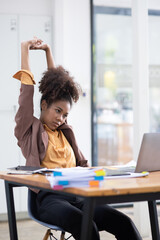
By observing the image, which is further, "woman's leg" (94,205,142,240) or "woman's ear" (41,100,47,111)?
"woman's ear" (41,100,47,111)

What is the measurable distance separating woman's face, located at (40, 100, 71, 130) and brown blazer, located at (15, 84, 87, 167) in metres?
0.07

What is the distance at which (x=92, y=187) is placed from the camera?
1.23m

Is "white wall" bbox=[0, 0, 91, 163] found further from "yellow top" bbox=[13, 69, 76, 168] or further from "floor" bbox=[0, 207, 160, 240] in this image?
"yellow top" bbox=[13, 69, 76, 168]

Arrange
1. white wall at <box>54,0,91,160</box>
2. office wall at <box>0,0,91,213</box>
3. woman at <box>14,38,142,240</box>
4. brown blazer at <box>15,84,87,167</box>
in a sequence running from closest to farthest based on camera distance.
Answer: woman at <box>14,38,142,240</box>
brown blazer at <box>15,84,87,167</box>
office wall at <box>0,0,91,213</box>
white wall at <box>54,0,91,160</box>

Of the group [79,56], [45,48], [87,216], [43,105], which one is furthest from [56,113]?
[79,56]

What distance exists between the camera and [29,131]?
1.96m

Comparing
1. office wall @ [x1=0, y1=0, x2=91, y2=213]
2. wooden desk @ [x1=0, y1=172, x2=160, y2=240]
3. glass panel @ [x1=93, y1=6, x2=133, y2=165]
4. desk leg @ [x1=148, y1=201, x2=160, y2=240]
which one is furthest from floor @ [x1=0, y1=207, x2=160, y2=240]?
wooden desk @ [x1=0, y1=172, x2=160, y2=240]

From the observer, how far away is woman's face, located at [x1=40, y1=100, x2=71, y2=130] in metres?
1.99

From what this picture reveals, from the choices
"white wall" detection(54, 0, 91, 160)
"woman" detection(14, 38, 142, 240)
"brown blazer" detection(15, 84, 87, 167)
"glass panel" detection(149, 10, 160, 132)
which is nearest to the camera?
"woman" detection(14, 38, 142, 240)

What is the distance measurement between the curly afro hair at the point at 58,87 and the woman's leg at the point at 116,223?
59 cm

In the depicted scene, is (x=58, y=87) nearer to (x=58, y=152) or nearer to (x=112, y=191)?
(x=58, y=152)

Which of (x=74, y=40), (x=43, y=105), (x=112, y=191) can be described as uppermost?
(x=74, y=40)

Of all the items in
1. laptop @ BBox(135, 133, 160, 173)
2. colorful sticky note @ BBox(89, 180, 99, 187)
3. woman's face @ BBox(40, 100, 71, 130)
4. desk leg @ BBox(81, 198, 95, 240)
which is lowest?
desk leg @ BBox(81, 198, 95, 240)

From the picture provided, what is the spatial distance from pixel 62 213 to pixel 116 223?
25 centimetres
